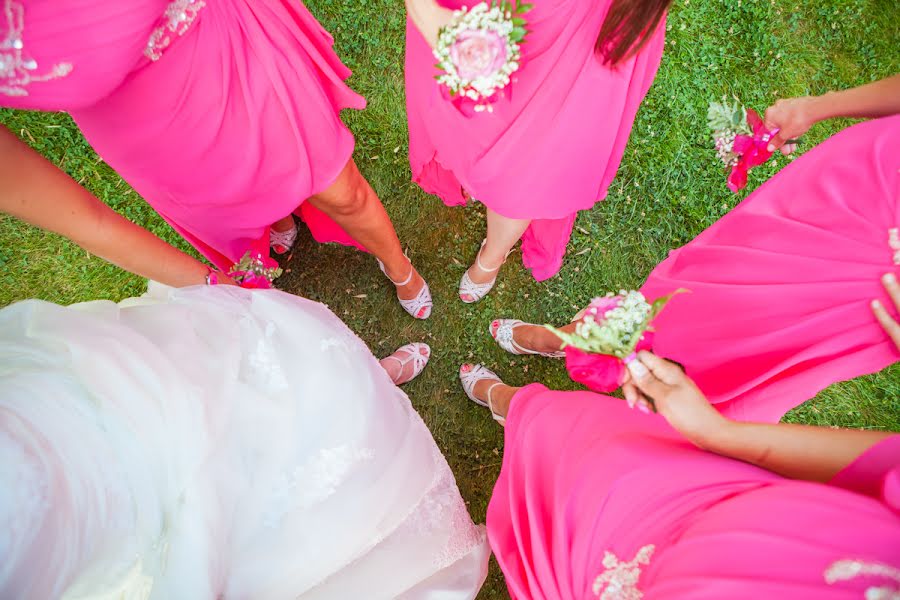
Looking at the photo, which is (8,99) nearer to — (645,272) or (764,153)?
(764,153)

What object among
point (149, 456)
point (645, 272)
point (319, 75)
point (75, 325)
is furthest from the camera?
point (645, 272)

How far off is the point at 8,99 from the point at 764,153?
2.28m

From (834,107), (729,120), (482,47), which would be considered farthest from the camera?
(729,120)

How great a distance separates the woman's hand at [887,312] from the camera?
1.34 metres

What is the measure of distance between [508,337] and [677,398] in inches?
59.1

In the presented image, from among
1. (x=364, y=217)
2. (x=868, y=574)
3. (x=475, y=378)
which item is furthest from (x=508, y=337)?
(x=868, y=574)

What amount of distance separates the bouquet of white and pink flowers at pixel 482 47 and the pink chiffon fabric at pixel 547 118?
6 centimetres

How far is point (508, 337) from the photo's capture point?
2.86 meters

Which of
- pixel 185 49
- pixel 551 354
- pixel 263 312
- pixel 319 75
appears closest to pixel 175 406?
pixel 263 312

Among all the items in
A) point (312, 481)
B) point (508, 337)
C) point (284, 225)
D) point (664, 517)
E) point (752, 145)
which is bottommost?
point (508, 337)

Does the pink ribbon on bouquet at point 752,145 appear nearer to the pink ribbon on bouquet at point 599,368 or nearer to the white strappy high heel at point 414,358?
the pink ribbon on bouquet at point 599,368

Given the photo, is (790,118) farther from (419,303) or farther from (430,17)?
(419,303)

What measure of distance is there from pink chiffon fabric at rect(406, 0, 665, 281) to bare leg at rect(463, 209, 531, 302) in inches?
14.3

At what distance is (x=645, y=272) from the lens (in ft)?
9.87
